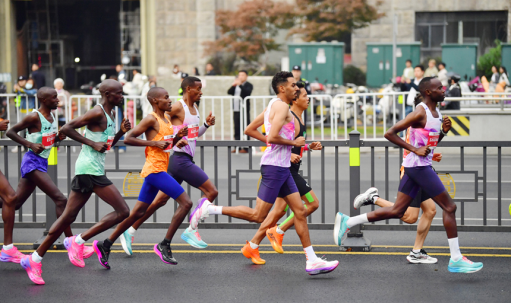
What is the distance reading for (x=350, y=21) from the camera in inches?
1283

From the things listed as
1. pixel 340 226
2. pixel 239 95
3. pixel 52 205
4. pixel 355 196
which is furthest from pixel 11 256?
pixel 239 95

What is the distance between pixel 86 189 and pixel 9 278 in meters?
1.11

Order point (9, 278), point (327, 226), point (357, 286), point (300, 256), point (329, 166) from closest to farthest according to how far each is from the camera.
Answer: point (357, 286), point (9, 278), point (300, 256), point (327, 226), point (329, 166)

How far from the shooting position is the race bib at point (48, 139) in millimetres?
7324

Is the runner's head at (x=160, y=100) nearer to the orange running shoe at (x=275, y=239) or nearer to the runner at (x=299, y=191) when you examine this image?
the runner at (x=299, y=191)

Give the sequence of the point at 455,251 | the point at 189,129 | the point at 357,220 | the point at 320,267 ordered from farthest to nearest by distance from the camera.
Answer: the point at 189,129 < the point at 357,220 < the point at 455,251 < the point at 320,267

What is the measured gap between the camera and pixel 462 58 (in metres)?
30.3

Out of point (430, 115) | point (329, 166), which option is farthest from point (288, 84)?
point (329, 166)

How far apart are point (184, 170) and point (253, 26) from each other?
25282 millimetres

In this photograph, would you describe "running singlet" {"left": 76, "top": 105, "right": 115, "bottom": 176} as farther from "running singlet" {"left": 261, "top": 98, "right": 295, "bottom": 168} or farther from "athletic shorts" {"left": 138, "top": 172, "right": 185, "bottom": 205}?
"running singlet" {"left": 261, "top": 98, "right": 295, "bottom": 168}

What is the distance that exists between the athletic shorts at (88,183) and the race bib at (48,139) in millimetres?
636

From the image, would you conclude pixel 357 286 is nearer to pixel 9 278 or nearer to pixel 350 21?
pixel 9 278

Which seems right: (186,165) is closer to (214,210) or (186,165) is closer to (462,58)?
(214,210)

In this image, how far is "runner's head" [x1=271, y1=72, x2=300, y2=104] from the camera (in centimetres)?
700
